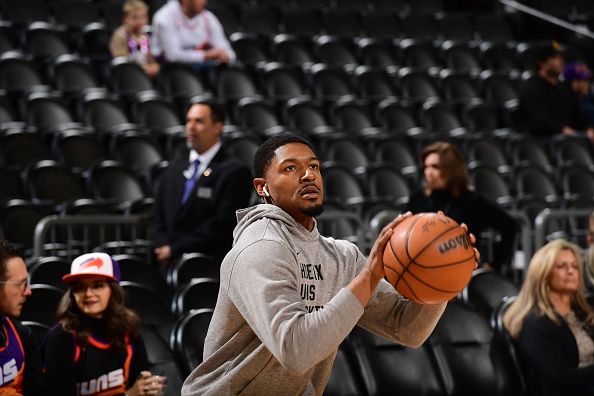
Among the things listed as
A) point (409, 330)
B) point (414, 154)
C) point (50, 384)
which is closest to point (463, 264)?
point (409, 330)

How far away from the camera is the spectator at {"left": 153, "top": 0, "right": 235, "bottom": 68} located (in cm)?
1053

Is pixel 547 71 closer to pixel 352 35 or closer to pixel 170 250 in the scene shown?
pixel 352 35

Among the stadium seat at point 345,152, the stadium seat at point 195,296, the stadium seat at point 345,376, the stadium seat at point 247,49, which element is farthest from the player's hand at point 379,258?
the stadium seat at point 247,49

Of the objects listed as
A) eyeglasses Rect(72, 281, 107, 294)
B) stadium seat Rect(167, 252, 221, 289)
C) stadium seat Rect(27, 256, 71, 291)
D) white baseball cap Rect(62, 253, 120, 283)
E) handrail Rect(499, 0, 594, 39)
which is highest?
handrail Rect(499, 0, 594, 39)

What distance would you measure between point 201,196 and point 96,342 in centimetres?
204

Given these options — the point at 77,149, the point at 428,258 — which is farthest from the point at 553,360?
the point at 77,149

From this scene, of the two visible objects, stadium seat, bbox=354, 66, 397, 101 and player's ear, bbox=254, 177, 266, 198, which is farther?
stadium seat, bbox=354, 66, 397, 101

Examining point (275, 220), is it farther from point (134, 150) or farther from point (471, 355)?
point (134, 150)

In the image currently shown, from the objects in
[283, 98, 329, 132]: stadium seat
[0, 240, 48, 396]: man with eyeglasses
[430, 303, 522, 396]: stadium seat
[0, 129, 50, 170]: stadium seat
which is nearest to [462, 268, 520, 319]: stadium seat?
[430, 303, 522, 396]: stadium seat

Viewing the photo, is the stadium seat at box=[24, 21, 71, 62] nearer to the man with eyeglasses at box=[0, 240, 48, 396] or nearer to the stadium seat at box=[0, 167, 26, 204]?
the stadium seat at box=[0, 167, 26, 204]

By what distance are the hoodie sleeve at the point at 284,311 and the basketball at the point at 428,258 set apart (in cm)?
21

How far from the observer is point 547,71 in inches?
450

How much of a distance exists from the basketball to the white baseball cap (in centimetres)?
206

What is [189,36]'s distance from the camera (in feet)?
35.1
